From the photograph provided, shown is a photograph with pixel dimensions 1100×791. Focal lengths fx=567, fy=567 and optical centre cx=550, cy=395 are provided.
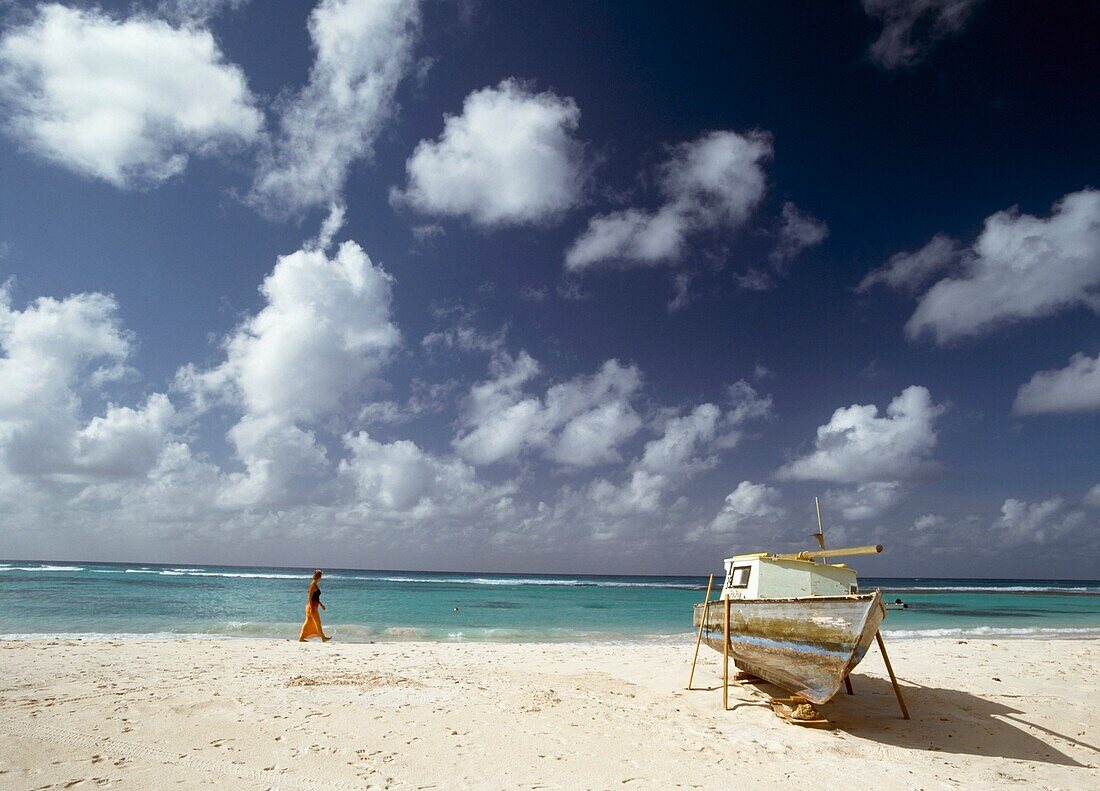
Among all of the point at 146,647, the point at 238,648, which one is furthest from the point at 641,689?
the point at 146,647

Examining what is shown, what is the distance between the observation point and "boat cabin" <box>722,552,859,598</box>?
10.9 m

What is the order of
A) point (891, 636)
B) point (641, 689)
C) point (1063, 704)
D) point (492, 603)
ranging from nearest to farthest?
point (1063, 704), point (641, 689), point (891, 636), point (492, 603)

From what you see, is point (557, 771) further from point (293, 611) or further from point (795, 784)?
point (293, 611)

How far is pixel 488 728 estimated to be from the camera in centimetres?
823

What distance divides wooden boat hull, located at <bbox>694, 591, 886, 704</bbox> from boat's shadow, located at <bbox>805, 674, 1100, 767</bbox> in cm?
94

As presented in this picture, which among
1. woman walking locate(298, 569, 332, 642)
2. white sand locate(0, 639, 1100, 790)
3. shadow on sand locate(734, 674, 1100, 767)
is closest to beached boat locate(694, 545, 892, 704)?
white sand locate(0, 639, 1100, 790)

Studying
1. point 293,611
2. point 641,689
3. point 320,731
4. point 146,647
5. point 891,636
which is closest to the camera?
point 320,731

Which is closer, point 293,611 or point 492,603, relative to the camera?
point 293,611

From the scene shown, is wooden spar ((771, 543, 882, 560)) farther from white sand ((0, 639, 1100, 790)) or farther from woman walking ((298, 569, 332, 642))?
woman walking ((298, 569, 332, 642))

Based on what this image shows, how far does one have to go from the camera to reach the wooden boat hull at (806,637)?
27.0 ft

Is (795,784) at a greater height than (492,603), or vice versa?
(795,784)

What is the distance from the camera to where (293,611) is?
99.6 feet

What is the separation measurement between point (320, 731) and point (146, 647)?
1049 cm

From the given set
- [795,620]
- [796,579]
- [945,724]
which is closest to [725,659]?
[795,620]
